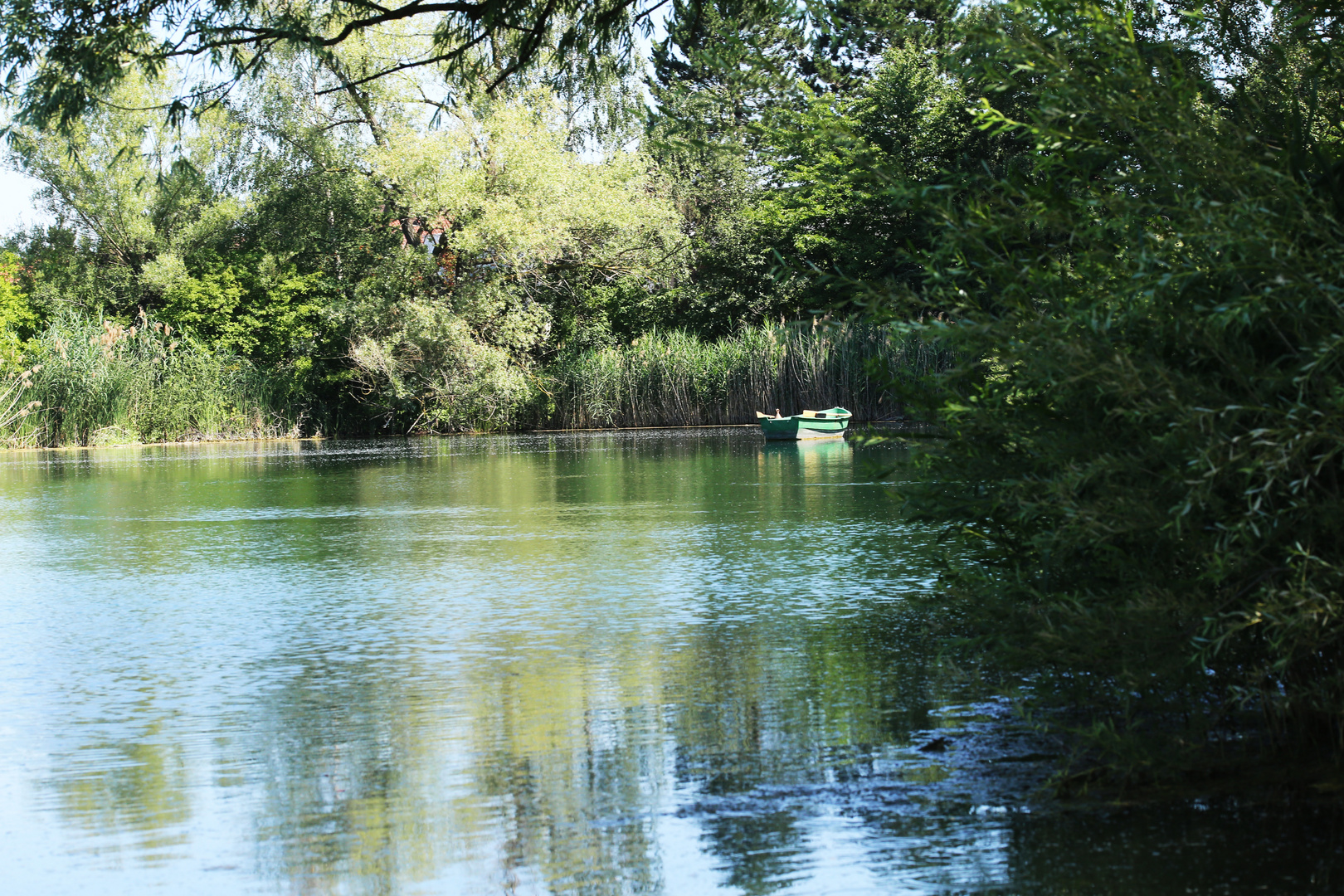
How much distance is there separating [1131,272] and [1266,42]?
58.2 inches

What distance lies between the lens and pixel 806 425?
27.3 meters

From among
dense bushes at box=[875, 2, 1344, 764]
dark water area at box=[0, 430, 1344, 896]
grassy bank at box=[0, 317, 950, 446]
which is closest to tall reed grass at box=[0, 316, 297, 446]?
grassy bank at box=[0, 317, 950, 446]

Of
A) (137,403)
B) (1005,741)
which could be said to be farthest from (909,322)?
(137,403)

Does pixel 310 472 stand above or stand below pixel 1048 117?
below

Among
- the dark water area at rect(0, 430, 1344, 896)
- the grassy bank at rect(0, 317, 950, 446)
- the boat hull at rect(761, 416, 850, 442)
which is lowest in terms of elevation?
the dark water area at rect(0, 430, 1344, 896)

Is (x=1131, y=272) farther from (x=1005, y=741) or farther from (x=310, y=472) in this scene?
(x=310, y=472)

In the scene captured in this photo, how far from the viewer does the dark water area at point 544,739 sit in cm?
351

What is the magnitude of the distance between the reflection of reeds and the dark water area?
22.3 metres

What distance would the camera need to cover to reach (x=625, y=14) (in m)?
7.98

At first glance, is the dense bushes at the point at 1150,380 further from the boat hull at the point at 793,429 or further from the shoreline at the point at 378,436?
the shoreline at the point at 378,436

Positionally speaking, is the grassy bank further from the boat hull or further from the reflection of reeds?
the boat hull

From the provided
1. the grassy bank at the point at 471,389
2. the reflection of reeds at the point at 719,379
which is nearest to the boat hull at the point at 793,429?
the grassy bank at the point at 471,389

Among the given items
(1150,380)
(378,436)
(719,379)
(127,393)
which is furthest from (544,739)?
(378,436)

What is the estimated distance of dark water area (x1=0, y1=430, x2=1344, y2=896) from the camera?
11.5 feet
